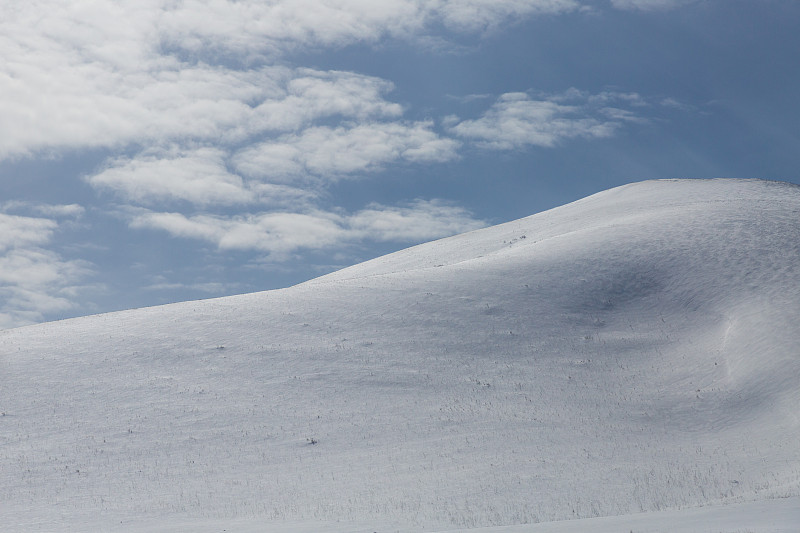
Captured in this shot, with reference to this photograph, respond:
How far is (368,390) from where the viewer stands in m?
29.0

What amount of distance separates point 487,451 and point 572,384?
24.2 feet

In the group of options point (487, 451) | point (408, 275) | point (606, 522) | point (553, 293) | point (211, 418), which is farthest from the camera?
point (408, 275)

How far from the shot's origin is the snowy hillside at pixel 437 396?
20625mm

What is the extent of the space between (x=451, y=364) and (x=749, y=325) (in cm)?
1309

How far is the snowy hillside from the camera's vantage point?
67.7 feet

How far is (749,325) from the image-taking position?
32.6 metres

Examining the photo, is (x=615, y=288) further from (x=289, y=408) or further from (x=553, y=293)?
(x=289, y=408)

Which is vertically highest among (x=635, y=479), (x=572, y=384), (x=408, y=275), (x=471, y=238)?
(x=471, y=238)

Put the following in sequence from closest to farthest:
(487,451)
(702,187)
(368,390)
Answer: (487,451), (368,390), (702,187)

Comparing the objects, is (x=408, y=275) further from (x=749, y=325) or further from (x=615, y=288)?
(x=749, y=325)

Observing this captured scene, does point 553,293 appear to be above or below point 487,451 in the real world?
above

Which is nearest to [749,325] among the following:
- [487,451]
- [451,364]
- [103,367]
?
[451,364]

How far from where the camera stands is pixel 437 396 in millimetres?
28547

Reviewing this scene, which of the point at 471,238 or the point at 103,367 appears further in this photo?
the point at 471,238
